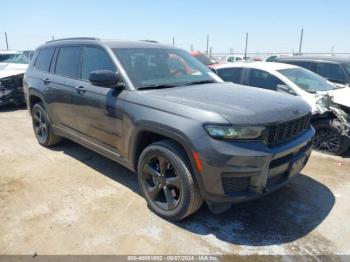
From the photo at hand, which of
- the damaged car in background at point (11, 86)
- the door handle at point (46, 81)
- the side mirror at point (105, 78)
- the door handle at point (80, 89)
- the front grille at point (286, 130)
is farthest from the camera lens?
the damaged car in background at point (11, 86)

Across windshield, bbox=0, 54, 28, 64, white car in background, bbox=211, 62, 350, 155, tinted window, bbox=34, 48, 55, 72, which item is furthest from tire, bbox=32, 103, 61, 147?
windshield, bbox=0, 54, 28, 64

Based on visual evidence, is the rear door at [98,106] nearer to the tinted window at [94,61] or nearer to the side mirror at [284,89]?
the tinted window at [94,61]

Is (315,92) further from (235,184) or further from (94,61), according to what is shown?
(94,61)

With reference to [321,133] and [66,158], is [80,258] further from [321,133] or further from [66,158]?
[321,133]

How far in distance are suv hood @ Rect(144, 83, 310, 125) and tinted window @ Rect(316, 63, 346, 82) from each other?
479 cm

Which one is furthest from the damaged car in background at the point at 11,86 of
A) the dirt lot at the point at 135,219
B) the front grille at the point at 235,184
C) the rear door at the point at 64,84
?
the front grille at the point at 235,184

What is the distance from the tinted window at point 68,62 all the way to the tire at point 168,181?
1.88m

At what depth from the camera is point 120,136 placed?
362cm

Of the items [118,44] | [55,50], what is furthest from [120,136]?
[55,50]

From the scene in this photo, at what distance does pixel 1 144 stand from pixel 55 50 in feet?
7.35

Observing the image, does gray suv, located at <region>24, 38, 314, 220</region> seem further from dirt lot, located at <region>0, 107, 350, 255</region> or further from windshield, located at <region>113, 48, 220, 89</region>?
dirt lot, located at <region>0, 107, 350, 255</region>

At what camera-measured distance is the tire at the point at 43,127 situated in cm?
539

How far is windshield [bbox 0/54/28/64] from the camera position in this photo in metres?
10.9

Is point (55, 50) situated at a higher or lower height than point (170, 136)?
higher
